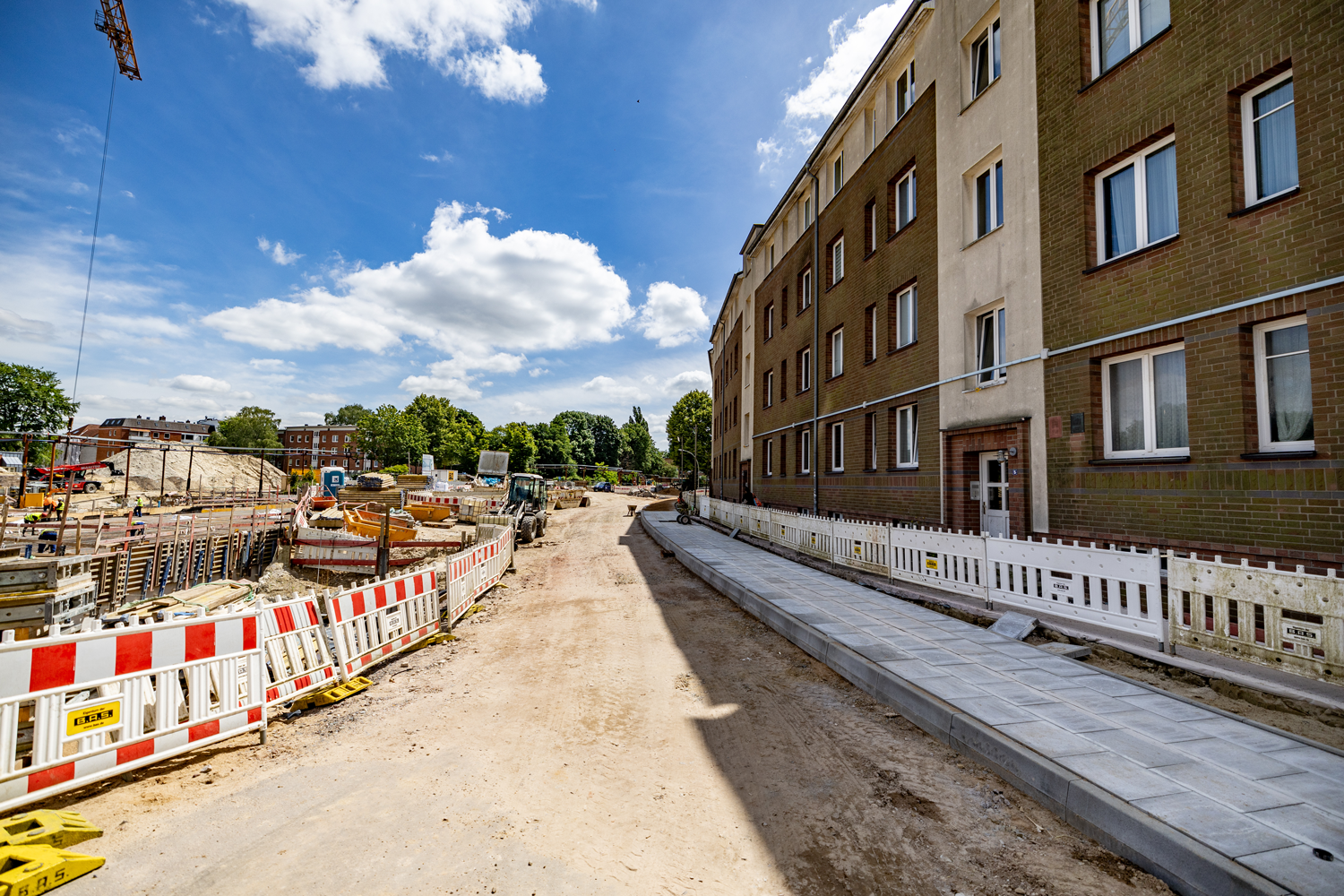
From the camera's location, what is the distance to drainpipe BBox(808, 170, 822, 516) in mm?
17484

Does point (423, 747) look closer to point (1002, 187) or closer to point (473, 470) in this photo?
point (1002, 187)

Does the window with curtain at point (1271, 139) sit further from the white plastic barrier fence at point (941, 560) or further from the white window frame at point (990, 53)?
the white plastic barrier fence at point (941, 560)

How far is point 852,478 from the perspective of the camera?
15195 mm

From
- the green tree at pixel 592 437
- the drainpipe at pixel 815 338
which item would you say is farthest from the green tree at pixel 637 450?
the drainpipe at pixel 815 338

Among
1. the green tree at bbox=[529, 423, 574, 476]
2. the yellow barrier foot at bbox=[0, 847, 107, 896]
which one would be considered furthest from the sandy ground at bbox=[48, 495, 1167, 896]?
the green tree at bbox=[529, 423, 574, 476]

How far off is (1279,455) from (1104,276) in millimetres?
3293

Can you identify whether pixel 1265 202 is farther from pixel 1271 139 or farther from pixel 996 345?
pixel 996 345

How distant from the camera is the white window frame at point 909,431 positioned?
12.8 meters

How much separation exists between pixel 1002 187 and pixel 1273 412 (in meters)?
5.97

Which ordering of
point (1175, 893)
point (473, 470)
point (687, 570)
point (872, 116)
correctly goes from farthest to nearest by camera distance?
1. point (473, 470)
2. point (872, 116)
3. point (687, 570)
4. point (1175, 893)

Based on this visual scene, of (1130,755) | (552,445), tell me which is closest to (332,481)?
(1130,755)

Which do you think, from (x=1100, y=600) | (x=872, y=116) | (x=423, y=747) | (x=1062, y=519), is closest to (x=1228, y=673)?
(x=1100, y=600)

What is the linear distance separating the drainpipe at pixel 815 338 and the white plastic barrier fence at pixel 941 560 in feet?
24.3

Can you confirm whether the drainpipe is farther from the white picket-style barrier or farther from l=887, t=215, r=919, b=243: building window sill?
the white picket-style barrier
